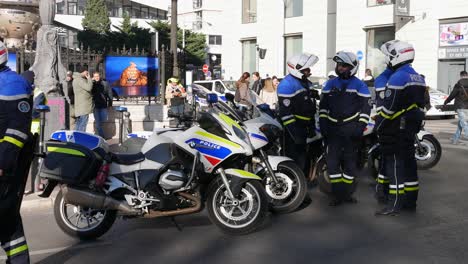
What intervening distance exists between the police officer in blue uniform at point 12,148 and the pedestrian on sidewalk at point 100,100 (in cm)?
885

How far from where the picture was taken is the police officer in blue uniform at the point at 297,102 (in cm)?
754

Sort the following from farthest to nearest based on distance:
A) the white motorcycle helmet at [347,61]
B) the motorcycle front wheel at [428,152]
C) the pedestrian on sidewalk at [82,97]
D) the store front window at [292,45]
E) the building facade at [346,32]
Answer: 1. the store front window at [292,45]
2. the building facade at [346,32]
3. the pedestrian on sidewalk at [82,97]
4. the motorcycle front wheel at [428,152]
5. the white motorcycle helmet at [347,61]

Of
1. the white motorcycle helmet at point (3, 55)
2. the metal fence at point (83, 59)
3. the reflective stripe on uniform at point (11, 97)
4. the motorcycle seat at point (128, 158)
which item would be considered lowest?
the motorcycle seat at point (128, 158)

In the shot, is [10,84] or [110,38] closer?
[10,84]

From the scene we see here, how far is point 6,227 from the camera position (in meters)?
4.30

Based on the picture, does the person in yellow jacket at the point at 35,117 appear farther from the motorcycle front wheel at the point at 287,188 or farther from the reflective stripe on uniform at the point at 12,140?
the reflective stripe on uniform at the point at 12,140

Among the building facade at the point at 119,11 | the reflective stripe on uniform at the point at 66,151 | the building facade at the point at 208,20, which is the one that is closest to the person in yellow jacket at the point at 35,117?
the reflective stripe on uniform at the point at 66,151

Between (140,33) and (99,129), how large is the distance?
1945 inches

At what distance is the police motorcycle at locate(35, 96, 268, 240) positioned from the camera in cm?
571

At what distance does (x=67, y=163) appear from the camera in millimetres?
5441

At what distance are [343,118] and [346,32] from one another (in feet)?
93.6

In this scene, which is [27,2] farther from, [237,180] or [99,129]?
[237,180]

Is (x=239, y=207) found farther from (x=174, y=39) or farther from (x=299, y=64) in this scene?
(x=174, y=39)

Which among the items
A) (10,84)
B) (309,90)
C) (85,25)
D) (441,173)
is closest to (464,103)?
(441,173)
